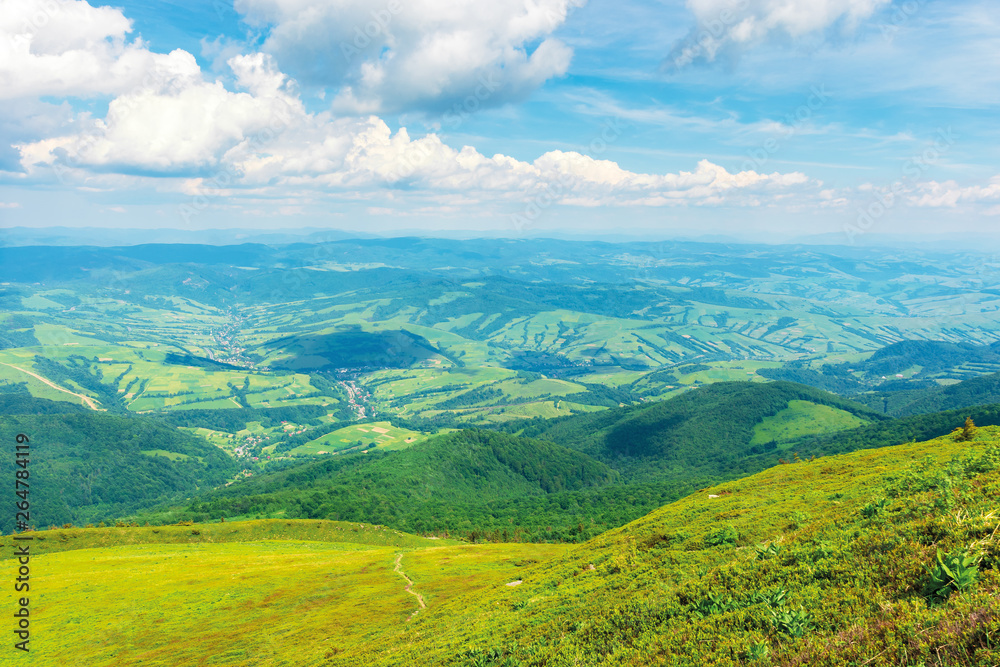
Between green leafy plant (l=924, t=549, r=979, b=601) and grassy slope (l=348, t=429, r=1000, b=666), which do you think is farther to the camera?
green leafy plant (l=924, t=549, r=979, b=601)

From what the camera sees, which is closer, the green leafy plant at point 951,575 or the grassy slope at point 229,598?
the green leafy plant at point 951,575

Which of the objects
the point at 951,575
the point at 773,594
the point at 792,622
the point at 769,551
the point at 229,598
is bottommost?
the point at 229,598

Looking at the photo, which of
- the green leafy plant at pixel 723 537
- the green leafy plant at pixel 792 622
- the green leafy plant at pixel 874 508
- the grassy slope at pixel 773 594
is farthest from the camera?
the green leafy plant at pixel 723 537

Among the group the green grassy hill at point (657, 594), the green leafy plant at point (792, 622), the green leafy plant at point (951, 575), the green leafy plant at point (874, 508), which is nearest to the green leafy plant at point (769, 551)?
the green grassy hill at point (657, 594)

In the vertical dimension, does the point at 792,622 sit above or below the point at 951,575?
below

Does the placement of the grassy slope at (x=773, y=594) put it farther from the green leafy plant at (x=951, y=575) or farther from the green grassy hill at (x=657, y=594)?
the green leafy plant at (x=951, y=575)

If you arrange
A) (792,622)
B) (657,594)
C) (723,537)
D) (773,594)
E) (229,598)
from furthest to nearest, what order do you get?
(229,598), (723,537), (657,594), (773,594), (792,622)

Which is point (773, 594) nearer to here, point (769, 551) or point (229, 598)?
point (769, 551)

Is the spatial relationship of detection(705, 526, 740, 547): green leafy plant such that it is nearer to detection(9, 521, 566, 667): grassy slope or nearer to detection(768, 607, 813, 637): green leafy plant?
detection(768, 607, 813, 637): green leafy plant

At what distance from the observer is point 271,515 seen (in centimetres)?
18900

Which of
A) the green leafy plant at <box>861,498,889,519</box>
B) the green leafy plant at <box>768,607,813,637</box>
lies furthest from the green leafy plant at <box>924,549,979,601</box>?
the green leafy plant at <box>861,498,889,519</box>

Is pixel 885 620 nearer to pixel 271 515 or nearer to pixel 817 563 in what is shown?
pixel 817 563

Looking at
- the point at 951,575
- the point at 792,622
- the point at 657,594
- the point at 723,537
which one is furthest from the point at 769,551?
the point at 951,575

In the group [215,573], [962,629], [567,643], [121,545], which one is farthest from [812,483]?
[121,545]
